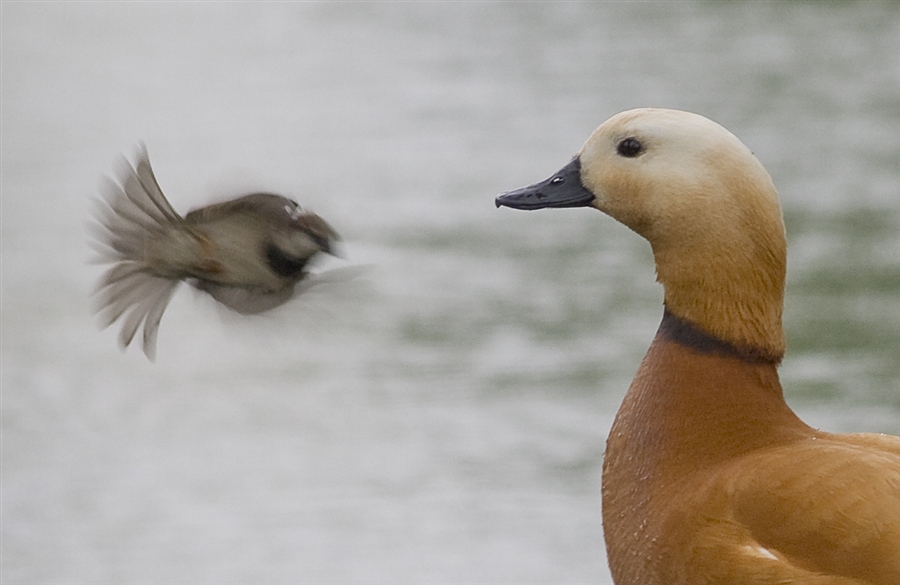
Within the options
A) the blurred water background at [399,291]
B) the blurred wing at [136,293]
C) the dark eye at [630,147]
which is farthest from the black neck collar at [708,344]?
the blurred wing at [136,293]

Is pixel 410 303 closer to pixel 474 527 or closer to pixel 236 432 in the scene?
pixel 236 432

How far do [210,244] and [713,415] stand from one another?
95cm

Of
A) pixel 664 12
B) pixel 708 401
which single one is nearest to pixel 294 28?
pixel 664 12

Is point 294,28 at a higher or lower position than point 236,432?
higher

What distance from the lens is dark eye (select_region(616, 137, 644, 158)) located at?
280 cm

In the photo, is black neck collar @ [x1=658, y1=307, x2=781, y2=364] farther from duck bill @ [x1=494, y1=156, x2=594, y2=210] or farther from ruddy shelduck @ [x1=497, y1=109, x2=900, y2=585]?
duck bill @ [x1=494, y1=156, x2=594, y2=210]

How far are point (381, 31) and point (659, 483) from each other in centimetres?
856

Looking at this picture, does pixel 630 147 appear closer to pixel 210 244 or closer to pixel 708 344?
pixel 708 344

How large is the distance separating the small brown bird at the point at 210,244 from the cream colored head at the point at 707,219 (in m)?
0.57

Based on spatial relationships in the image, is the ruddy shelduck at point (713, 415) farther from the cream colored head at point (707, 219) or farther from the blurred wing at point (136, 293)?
the blurred wing at point (136, 293)

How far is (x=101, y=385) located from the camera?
596 centimetres

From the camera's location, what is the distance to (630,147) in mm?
2822

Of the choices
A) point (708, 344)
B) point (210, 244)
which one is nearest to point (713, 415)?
point (708, 344)

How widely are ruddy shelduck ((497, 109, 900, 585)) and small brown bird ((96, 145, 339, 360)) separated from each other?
580 mm
